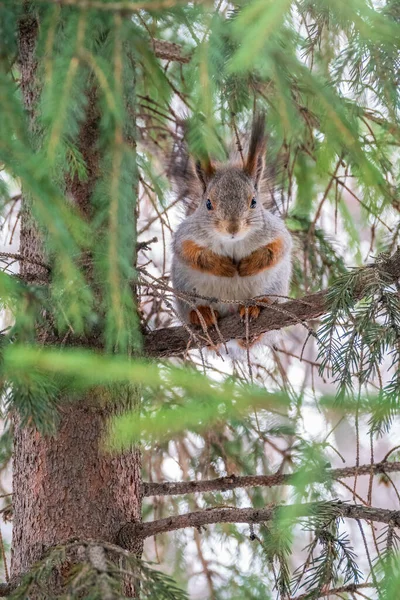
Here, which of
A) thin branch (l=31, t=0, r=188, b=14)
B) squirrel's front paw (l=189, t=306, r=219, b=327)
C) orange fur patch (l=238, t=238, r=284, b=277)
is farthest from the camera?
orange fur patch (l=238, t=238, r=284, b=277)

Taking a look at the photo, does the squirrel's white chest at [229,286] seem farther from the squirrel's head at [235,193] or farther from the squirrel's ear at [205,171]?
the squirrel's ear at [205,171]

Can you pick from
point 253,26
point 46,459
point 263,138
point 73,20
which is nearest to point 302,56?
point 263,138

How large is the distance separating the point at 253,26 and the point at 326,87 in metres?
0.50

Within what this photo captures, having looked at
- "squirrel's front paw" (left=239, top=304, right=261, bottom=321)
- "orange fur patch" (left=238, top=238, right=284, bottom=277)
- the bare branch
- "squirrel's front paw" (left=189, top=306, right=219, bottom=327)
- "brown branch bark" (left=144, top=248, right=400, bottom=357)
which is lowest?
"brown branch bark" (left=144, top=248, right=400, bottom=357)

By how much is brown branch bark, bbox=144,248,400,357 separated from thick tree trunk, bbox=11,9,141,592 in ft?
0.57

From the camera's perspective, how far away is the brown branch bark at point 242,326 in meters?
1.91

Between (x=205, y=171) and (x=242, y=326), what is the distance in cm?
61

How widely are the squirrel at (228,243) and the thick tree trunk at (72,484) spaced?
0.53 meters

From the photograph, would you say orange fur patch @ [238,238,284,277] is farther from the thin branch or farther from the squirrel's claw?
the thin branch

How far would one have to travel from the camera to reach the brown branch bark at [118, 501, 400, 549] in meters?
1.53

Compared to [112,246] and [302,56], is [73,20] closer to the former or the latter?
[112,246]

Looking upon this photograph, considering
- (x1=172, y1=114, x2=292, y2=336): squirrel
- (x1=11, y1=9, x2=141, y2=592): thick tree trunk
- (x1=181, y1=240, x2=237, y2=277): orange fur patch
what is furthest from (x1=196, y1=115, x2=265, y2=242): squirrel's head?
(x1=11, y1=9, x2=141, y2=592): thick tree trunk

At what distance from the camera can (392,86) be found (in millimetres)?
1634

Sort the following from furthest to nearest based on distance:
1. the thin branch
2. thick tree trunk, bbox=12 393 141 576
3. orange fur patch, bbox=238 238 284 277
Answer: orange fur patch, bbox=238 238 284 277 < thick tree trunk, bbox=12 393 141 576 < the thin branch
